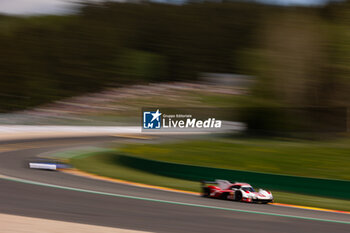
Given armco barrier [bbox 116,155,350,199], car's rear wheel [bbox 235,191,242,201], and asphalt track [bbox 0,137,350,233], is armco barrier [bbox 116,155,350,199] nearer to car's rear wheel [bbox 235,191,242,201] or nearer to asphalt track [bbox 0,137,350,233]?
asphalt track [bbox 0,137,350,233]

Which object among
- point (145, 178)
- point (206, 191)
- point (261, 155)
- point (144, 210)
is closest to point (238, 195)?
point (206, 191)

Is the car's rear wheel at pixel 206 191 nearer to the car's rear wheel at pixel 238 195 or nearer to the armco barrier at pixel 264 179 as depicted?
the car's rear wheel at pixel 238 195

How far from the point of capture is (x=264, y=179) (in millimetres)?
11094

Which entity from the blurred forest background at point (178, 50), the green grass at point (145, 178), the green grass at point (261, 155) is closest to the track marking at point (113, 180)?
the green grass at point (145, 178)

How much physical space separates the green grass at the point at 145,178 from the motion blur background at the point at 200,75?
0.20 feet

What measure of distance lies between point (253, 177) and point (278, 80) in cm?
818

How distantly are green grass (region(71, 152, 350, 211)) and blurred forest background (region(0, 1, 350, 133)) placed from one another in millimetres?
6358

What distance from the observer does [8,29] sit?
56844 millimetres

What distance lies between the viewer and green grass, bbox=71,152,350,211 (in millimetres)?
10156

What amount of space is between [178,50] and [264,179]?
5503cm

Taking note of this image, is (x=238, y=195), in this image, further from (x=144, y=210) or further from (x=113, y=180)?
(x=113, y=180)

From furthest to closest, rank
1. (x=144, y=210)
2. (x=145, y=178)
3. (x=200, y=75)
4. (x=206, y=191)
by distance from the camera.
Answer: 1. (x=200, y=75)
2. (x=145, y=178)
3. (x=206, y=191)
4. (x=144, y=210)

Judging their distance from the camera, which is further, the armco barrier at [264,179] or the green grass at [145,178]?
the armco barrier at [264,179]

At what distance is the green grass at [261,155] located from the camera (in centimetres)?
1264
